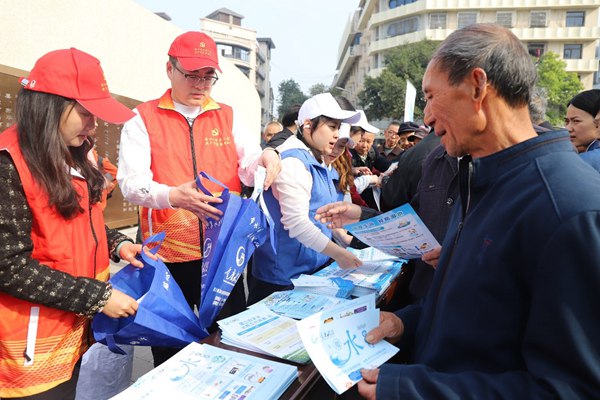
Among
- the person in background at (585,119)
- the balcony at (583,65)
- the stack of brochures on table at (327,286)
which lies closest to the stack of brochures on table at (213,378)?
the stack of brochures on table at (327,286)

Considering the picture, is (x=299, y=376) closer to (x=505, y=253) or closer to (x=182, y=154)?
(x=505, y=253)

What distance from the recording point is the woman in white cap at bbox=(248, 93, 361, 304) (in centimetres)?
209

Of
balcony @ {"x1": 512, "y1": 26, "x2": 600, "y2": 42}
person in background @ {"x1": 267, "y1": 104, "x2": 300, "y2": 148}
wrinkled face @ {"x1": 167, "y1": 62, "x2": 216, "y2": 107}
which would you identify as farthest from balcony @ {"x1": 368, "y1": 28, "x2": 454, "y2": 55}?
wrinkled face @ {"x1": 167, "y1": 62, "x2": 216, "y2": 107}

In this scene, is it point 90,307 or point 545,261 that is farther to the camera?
point 90,307

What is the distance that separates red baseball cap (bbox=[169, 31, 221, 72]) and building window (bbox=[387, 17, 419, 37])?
43641mm

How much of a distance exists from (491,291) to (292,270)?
140 centimetres

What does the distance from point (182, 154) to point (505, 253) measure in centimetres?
159

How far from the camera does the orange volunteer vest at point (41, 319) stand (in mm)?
1387

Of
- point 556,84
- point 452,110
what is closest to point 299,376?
point 452,110

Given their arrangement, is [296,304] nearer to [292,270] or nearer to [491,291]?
[292,270]

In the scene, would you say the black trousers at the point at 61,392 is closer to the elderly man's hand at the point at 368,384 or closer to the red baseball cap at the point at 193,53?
the elderly man's hand at the point at 368,384

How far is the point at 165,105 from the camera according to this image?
6.99 feet

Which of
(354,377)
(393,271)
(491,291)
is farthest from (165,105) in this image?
(491,291)

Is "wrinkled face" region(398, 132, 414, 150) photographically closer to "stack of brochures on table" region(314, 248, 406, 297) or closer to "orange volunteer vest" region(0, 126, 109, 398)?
"stack of brochures on table" region(314, 248, 406, 297)
